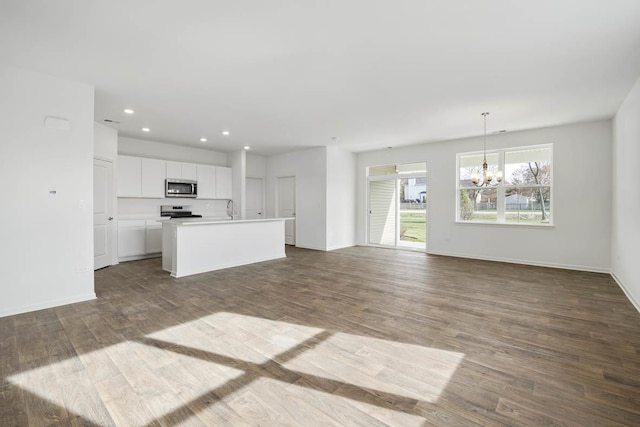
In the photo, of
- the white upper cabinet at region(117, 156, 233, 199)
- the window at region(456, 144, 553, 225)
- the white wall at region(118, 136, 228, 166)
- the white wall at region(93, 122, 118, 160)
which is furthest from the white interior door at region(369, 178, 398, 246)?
the white wall at region(93, 122, 118, 160)

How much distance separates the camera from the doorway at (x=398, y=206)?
7.88m

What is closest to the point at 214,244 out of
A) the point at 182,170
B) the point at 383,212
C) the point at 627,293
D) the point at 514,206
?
the point at 182,170

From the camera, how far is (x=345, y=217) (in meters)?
8.51

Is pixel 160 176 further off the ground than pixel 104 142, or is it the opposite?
pixel 104 142

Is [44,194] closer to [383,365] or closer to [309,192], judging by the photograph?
[383,365]

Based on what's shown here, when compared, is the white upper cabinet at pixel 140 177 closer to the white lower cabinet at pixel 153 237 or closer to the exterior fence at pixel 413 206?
the white lower cabinet at pixel 153 237

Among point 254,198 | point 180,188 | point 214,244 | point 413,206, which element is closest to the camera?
point 214,244

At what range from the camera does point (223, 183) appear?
823 cm

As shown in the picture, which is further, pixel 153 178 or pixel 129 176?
pixel 153 178

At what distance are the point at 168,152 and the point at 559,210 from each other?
28.6 ft

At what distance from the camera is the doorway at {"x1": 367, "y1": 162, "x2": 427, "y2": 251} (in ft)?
25.8

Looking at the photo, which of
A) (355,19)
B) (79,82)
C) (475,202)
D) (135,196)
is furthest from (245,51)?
(475,202)

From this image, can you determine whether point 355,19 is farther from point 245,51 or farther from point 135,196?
point 135,196

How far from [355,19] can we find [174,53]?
6.12 feet
